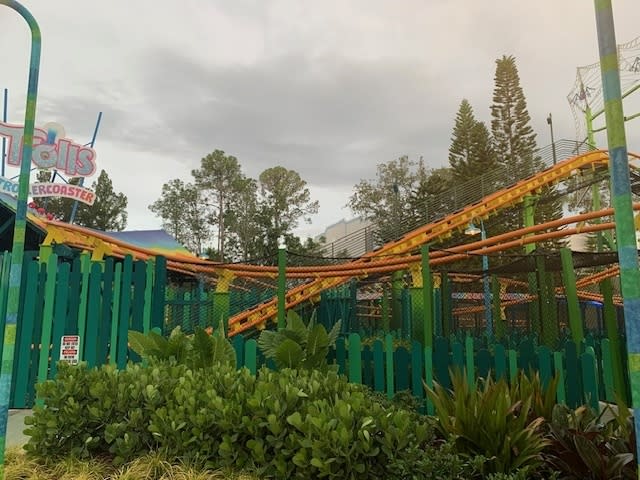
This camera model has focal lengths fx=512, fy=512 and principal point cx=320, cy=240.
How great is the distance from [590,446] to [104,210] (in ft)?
171

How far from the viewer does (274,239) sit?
4553cm

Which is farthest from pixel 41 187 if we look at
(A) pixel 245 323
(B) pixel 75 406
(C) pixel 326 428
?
(C) pixel 326 428

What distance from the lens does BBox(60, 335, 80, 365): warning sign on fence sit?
6309mm

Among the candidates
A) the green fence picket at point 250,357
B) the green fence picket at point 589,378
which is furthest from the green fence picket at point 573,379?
the green fence picket at point 250,357

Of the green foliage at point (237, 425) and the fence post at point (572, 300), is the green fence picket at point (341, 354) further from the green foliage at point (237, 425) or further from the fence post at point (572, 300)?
the fence post at point (572, 300)

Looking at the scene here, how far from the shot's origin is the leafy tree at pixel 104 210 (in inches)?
1945

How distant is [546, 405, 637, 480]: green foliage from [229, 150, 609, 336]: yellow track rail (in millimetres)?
7505

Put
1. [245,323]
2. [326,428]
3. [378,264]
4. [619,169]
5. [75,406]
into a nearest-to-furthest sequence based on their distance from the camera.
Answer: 1. [619,169]
2. [326,428]
3. [75,406]
4. [378,264]
5. [245,323]

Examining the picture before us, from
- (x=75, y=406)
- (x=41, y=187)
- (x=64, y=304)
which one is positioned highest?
(x=41, y=187)

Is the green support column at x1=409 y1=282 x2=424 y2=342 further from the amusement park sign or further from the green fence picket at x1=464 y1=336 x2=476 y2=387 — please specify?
the amusement park sign

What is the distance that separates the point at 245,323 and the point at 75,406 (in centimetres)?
918

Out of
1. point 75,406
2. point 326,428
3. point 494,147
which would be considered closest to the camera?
point 326,428

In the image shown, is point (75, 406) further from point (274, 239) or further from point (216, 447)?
point (274, 239)

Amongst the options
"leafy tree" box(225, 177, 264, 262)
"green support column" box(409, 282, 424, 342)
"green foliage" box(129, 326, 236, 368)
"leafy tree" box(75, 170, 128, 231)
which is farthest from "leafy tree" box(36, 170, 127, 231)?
"green foliage" box(129, 326, 236, 368)
